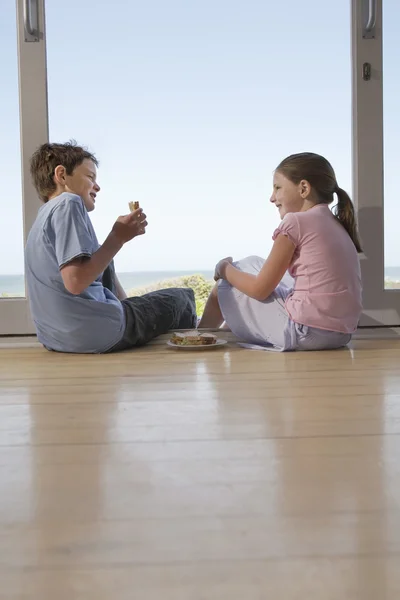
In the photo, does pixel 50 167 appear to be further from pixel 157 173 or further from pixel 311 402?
pixel 157 173

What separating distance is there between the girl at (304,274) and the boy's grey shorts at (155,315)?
1.03 feet

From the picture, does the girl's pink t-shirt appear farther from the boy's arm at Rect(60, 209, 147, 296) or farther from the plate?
the boy's arm at Rect(60, 209, 147, 296)

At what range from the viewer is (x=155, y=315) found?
2.52 m

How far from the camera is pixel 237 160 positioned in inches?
360

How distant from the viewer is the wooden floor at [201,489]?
65cm

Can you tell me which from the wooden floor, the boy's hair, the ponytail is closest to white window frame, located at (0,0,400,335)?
the boy's hair

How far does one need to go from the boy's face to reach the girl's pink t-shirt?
0.70m

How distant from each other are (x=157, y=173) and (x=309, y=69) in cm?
551

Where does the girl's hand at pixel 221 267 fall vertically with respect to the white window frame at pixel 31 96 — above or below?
below

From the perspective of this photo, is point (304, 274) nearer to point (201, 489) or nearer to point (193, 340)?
point (193, 340)

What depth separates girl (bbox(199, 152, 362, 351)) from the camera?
2.18m

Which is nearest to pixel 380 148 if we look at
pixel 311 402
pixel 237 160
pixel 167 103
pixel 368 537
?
pixel 311 402

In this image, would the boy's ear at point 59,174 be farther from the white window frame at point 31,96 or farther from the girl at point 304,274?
the girl at point 304,274

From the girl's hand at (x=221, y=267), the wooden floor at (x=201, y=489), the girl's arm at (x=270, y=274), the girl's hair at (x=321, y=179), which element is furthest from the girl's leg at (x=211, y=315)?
the wooden floor at (x=201, y=489)
